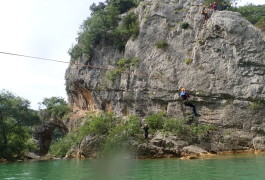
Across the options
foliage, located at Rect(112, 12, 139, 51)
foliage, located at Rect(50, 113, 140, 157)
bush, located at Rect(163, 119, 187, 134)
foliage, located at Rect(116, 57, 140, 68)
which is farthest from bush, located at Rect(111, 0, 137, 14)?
bush, located at Rect(163, 119, 187, 134)

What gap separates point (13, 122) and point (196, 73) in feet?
59.6

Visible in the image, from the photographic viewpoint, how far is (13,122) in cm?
2698

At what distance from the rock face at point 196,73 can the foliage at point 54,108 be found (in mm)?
8117

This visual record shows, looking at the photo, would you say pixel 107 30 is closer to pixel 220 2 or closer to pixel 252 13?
pixel 220 2

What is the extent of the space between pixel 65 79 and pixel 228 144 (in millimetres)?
20692

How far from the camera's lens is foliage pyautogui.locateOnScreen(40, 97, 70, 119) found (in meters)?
34.8

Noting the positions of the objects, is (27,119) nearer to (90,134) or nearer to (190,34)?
(90,134)

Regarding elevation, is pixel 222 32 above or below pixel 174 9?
below

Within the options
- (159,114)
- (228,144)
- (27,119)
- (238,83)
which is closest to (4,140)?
(27,119)

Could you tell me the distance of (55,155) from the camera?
28.2 meters

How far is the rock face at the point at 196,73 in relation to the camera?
19.8 metres

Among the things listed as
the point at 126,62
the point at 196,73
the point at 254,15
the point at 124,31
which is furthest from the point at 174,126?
the point at 254,15

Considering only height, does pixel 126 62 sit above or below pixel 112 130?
above

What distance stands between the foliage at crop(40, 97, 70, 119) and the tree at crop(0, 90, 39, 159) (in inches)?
265
